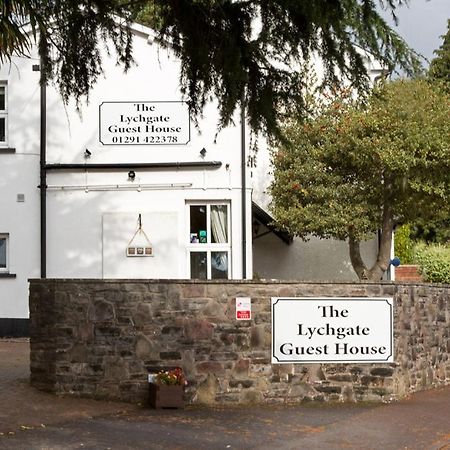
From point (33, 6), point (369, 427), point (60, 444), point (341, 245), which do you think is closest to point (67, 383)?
point (60, 444)

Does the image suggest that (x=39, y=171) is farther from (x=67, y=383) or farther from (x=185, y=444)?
(x=185, y=444)

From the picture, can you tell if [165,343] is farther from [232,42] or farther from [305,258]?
[305,258]

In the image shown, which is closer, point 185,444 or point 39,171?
point 185,444

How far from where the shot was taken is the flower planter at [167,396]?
12578mm

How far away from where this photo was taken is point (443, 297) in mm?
16484

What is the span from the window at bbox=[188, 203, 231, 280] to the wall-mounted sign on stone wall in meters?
1.63

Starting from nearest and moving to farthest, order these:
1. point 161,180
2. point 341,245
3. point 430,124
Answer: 1. point 430,124
2. point 161,180
3. point 341,245

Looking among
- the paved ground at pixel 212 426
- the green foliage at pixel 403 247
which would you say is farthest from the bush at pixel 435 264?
the paved ground at pixel 212 426

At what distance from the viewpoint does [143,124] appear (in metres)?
21.9

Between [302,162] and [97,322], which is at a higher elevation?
[302,162]

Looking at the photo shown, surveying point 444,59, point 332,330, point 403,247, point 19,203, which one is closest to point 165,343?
point 332,330

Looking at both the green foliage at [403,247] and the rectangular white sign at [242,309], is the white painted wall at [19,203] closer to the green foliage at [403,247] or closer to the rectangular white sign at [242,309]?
the rectangular white sign at [242,309]

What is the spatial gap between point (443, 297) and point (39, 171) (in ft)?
31.6

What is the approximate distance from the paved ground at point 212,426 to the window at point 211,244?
842 centimetres
